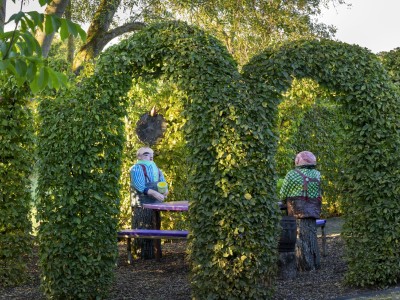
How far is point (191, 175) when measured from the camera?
28.0 ft

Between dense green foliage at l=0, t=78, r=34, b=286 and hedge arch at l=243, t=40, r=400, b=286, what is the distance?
3.36 metres

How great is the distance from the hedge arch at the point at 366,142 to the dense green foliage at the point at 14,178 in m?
3.36

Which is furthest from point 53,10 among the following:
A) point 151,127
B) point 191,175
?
point 191,175

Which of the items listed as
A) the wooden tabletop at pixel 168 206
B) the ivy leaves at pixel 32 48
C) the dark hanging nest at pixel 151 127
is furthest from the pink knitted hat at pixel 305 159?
the ivy leaves at pixel 32 48

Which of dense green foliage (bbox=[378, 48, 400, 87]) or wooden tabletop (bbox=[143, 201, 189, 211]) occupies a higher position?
dense green foliage (bbox=[378, 48, 400, 87])

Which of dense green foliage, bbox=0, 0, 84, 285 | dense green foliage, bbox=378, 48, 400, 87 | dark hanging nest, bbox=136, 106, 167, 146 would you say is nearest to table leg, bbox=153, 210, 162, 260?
dark hanging nest, bbox=136, 106, 167, 146

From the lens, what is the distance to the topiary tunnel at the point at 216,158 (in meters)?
8.38

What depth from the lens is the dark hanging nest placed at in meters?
13.5

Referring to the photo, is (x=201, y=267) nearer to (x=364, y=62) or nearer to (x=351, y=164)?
(x=351, y=164)

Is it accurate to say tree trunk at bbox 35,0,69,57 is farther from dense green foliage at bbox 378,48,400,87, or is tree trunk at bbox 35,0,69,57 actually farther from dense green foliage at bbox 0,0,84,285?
dense green foliage at bbox 378,48,400,87

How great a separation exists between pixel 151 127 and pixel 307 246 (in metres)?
4.04

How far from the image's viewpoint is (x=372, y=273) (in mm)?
9469

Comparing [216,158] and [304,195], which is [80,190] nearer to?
[216,158]

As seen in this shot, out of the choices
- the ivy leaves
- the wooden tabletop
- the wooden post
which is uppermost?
the ivy leaves
